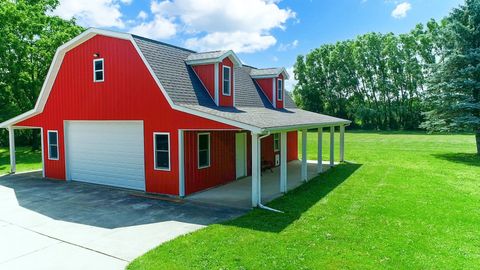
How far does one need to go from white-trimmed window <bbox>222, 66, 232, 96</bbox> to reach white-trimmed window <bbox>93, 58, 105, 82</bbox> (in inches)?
186

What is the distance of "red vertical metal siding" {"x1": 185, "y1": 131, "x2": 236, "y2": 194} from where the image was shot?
11375mm

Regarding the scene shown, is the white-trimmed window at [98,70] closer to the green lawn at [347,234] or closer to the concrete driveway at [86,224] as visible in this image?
the concrete driveway at [86,224]

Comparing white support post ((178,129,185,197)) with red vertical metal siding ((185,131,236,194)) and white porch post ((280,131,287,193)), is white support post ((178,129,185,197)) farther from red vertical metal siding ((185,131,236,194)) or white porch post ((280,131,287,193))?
white porch post ((280,131,287,193))

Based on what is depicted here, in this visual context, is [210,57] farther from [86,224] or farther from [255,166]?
[86,224]

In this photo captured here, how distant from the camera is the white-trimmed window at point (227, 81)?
13688 millimetres

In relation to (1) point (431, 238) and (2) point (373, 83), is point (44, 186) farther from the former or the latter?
(2) point (373, 83)

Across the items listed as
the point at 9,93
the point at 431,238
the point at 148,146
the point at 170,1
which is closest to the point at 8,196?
the point at 148,146

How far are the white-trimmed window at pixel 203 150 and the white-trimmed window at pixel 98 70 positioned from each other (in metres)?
4.52

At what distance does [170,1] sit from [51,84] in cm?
670

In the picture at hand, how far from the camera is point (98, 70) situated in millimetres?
12805

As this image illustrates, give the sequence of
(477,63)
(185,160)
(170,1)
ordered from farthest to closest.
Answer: (477,63)
(170,1)
(185,160)

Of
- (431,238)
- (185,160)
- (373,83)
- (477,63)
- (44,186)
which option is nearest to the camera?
(431,238)

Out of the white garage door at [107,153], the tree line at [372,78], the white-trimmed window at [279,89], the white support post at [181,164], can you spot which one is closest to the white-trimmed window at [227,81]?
the white support post at [181,164]

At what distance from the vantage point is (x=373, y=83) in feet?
180
